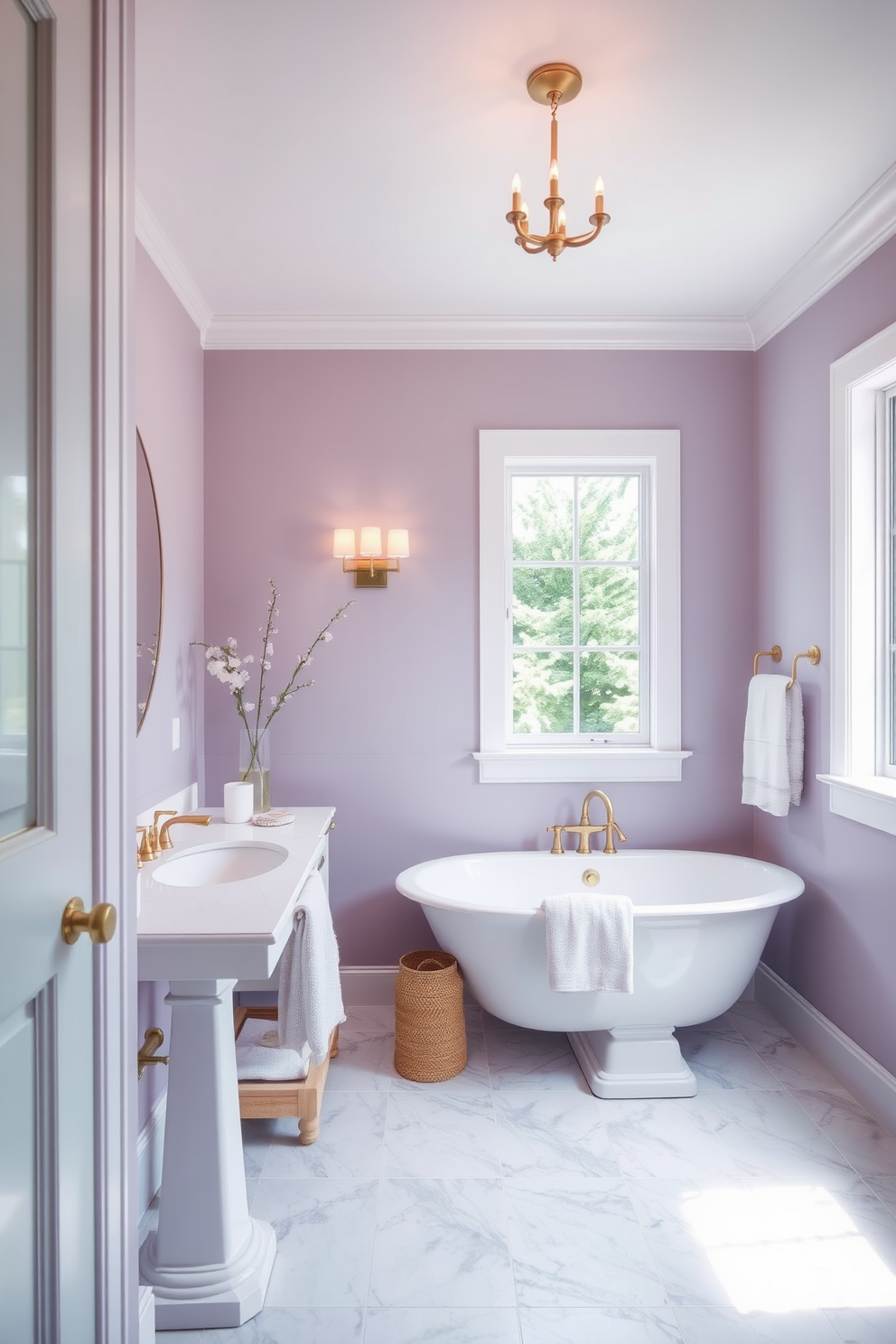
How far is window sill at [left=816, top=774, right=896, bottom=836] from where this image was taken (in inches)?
88.9

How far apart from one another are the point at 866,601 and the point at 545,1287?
79.0 inches

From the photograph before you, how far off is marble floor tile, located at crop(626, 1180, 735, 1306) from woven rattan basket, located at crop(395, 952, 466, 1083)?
699 mm

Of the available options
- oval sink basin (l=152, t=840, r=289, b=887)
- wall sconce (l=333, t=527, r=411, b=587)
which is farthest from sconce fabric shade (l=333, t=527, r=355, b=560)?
oval sink basin (l=152, t=840, r=289, b=887)

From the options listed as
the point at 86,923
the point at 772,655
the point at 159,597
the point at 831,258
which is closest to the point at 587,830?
the point at 772,655

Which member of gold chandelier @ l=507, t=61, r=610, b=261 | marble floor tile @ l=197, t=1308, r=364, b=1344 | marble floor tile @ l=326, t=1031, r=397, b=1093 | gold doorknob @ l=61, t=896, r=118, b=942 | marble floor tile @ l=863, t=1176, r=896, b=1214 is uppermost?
gold chandelier @ l=507, t=61, r=610, b=261

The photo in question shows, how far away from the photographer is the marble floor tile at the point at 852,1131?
2.12 meters

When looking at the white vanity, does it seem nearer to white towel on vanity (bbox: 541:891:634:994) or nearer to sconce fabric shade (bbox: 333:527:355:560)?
white towel on vanity (bbox: 541:891:634:994)

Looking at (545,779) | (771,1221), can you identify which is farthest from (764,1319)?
(545,779)

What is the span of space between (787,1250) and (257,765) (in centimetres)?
201

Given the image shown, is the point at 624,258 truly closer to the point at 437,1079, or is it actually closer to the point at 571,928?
the point at 571,928

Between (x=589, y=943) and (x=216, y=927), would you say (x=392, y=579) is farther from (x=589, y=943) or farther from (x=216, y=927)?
(x=216, y=927)

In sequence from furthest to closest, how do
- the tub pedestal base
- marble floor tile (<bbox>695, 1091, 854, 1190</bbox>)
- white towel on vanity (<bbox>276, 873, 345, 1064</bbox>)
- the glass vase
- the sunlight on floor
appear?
the glass vase < the tub pedestal base < marble floor tile (<bbox>695, 1091, 854, 1190</bbox>) < white towel on vanity (<bbox>276, 873, 345, 1064</bbox>) < the sunlight on floor

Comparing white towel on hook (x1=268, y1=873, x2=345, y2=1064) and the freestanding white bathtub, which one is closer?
white towel on hook (x1=268, y1=873, x2=345, y2=1064)

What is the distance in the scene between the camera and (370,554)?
2912 millimetres
